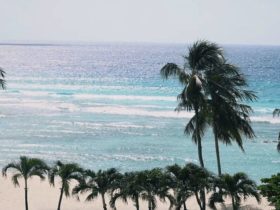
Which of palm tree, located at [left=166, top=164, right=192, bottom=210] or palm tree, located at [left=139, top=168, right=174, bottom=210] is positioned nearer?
palm tree, located at [left=139, top=168, right=174, bottom=210]

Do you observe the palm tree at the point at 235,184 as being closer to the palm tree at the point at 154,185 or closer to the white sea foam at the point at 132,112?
the palm tree at the point at 154,185

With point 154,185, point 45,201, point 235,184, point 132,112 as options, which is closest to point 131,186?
point 154,185

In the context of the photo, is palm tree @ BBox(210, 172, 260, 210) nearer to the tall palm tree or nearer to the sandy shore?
the tall palm tree

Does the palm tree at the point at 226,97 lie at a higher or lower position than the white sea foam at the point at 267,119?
higher

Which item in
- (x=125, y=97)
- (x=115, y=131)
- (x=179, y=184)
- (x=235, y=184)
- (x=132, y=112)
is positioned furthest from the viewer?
(x=125, y=97)

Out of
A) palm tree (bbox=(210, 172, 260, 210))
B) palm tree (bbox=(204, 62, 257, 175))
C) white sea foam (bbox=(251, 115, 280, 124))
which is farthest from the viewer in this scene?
white sea foam (bbox=(251, 115, 280, 124))

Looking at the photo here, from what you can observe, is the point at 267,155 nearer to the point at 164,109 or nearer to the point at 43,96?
the point at 164,109

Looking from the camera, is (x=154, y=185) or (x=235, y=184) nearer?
(x=154, y=185)

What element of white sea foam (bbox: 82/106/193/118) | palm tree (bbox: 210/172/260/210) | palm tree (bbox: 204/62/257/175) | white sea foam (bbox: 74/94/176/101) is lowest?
white sea foam (bbox: 74/94/176/101)

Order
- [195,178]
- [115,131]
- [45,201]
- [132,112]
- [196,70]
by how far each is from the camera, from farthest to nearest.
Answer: [132,112], [115,131], [45,201], [196,70], [195,178]

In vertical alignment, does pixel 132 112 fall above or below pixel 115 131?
above

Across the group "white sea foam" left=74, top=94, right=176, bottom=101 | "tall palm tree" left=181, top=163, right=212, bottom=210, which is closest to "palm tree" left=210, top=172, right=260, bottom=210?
"tall palm tree" left=181, top=163, right=212, bottom=210

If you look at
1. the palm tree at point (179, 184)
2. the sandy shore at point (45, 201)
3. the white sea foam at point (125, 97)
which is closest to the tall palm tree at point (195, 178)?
the palm tree at point (179, 184)

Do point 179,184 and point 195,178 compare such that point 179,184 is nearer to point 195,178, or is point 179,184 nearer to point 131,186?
point 195,178
